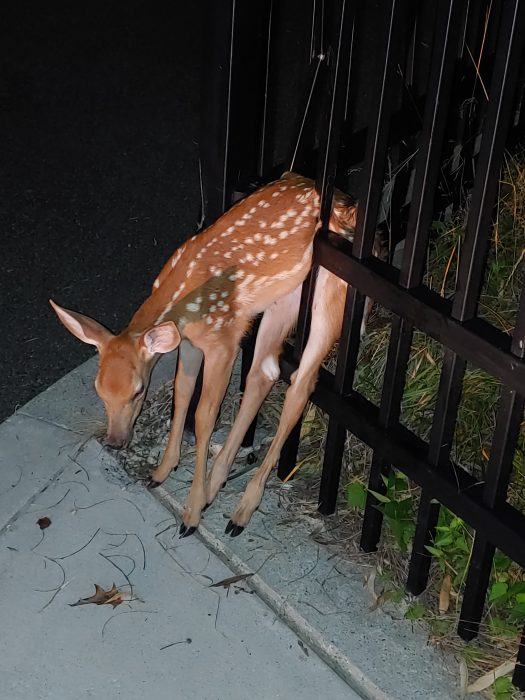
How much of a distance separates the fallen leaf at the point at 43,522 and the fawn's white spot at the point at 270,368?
101cm

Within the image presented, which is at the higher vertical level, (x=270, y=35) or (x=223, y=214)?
→ (x=270, y=35)

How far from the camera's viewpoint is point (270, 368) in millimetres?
4285

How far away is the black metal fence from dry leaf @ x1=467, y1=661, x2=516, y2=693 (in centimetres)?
6

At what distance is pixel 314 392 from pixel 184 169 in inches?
123

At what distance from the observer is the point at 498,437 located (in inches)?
131

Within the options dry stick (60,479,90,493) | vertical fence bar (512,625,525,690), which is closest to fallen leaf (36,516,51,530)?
dry stick (60,479,90,493)

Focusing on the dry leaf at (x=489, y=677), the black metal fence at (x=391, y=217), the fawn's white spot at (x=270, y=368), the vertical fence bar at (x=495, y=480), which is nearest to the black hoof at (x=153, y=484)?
the black metal fence at (x=391, y=217)

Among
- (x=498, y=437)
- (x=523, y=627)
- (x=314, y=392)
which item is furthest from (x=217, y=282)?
(x=523, y=627)

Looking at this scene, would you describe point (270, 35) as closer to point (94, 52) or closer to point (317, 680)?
point (317, 680)

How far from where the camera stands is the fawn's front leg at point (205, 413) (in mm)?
4211

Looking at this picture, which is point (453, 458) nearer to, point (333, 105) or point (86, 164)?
point (333, 105)

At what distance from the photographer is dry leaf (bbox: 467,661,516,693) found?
362cm

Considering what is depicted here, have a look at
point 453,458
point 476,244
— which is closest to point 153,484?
point 453,458

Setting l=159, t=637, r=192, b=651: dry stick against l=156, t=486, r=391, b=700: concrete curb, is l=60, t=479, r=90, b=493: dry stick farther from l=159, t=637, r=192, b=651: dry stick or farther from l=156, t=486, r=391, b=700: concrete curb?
l=159, t=637, r=192, b=651: dry stick
